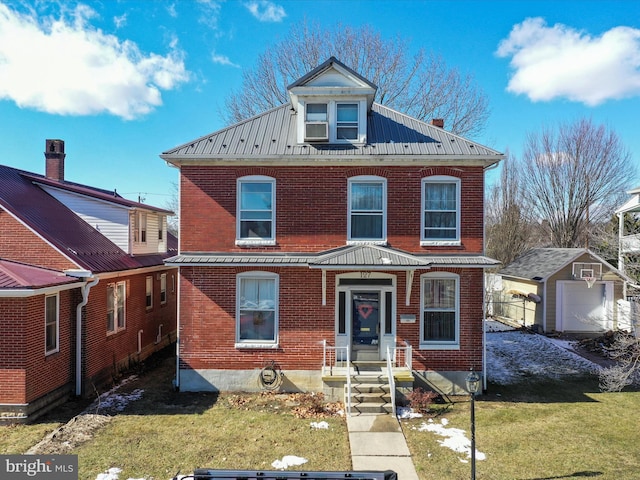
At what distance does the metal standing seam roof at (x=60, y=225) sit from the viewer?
36.4 feet

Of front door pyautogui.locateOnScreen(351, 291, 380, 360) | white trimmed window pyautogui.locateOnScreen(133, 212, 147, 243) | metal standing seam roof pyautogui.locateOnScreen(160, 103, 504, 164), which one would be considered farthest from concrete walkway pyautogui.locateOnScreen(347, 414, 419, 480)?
white trimmed window pyautogui.locateOnScreen(133, 212, 147, 243)

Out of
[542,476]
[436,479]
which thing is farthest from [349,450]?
[542,476]

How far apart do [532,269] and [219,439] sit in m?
19.0

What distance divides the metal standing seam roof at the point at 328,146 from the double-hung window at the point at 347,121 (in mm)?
407

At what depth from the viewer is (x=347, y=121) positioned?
1202cm

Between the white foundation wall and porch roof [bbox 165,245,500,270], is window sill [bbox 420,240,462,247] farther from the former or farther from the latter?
the white foundation wall

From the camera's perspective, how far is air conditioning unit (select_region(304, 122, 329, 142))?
461 inches

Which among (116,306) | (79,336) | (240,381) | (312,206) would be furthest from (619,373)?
(116,306)

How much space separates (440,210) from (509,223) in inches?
939

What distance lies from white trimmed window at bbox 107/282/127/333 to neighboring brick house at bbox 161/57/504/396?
3.01 meters

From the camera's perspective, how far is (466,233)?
1146 centimetres

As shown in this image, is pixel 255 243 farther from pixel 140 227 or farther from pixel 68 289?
pixel 140 227

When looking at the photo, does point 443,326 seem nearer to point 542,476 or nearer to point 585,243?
point 542,476

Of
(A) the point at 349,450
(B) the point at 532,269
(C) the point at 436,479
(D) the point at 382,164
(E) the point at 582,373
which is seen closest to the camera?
(C) the point at 436,479
